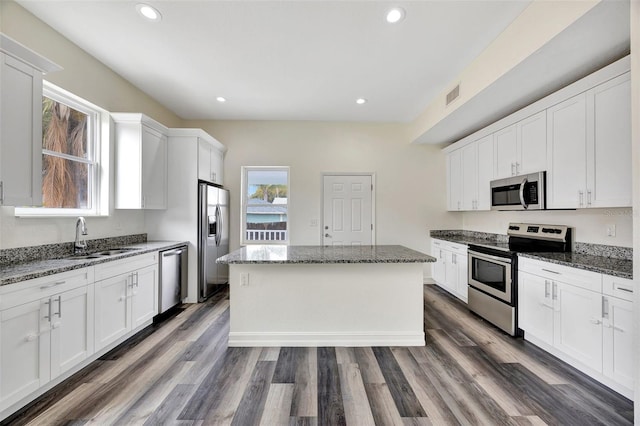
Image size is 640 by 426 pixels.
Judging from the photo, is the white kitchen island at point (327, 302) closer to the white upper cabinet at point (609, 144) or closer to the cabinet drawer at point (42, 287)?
the cabinet drawer at point (42, 287)

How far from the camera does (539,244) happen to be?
3119 mm

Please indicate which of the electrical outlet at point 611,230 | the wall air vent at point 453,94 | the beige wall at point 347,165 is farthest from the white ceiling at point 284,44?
the electrical outlet at point 611,230

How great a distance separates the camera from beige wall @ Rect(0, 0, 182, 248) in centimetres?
214

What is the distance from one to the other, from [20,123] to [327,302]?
2.76 m

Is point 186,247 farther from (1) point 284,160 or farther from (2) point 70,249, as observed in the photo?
(1) point 284,160

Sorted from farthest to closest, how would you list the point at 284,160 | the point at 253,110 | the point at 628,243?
the point at 284,160 < the point at 253,110 < the point at 628,243

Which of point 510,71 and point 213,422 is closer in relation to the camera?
point 213,422

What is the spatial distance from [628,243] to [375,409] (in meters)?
2.61

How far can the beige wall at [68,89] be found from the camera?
214 centimetres

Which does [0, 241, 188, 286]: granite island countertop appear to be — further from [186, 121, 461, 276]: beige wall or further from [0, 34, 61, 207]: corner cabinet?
[186, 121, 461, 276]: beige wall

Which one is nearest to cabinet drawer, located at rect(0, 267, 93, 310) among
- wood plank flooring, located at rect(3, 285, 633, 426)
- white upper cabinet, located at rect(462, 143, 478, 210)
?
wood plank flooring, located at rect(3, 285, 633, 426)

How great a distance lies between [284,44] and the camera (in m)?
2.62

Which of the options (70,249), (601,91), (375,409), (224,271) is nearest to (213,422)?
(375,409)

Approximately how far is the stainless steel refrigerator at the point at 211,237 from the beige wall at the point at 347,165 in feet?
1.47
